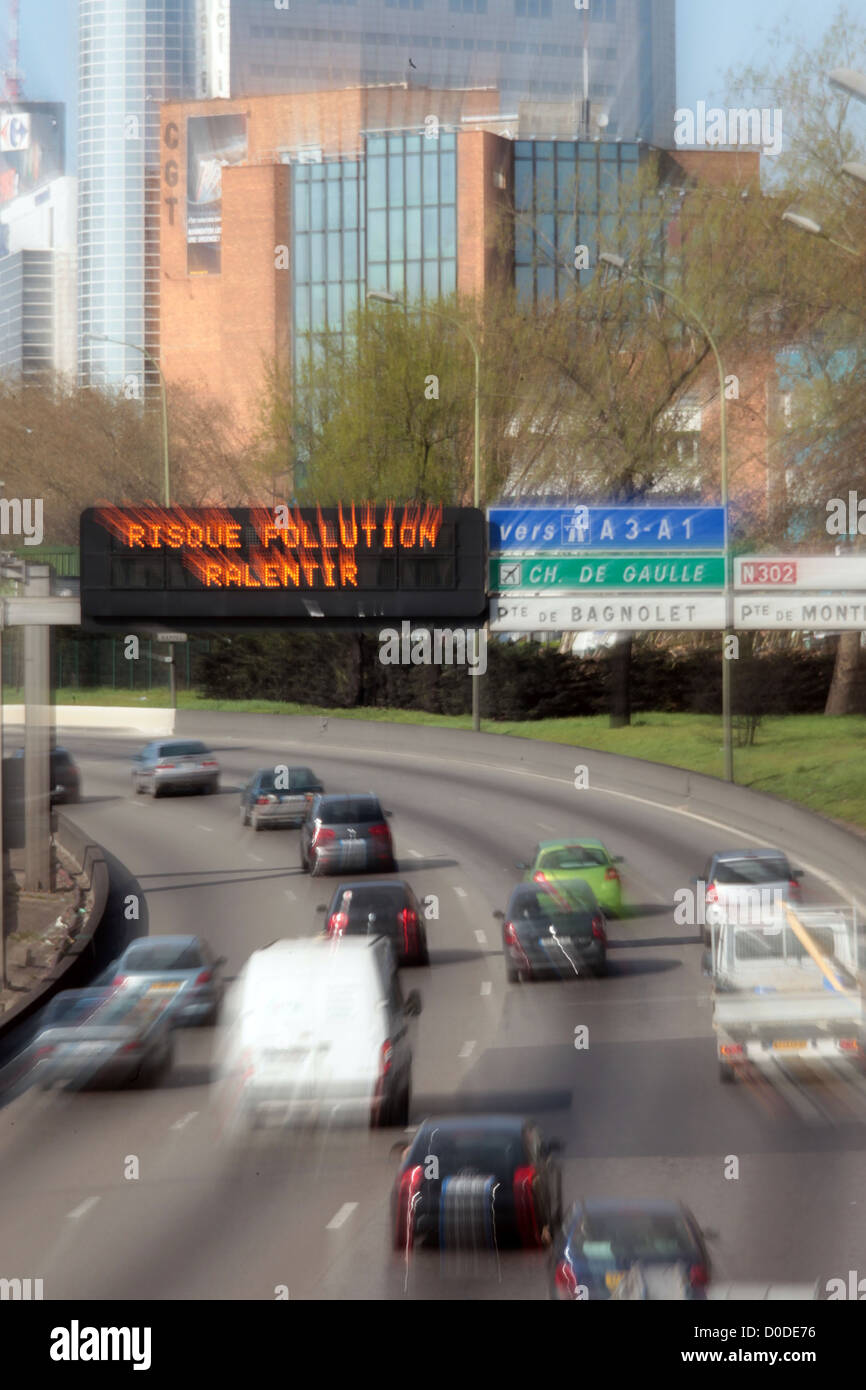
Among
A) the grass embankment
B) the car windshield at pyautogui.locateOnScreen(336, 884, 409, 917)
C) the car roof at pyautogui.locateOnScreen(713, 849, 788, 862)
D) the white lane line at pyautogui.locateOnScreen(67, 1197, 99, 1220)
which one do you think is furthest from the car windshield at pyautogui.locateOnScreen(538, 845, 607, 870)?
the white lane line at pyautogui.locateOnScreen(67, 1197, 99, 1220)

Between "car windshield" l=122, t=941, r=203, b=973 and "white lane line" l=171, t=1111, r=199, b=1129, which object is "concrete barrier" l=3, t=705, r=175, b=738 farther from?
"white lane line" l=171, t=1111, r=199, b=1129

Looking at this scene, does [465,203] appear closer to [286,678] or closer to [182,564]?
[286,678]

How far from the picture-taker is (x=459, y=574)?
22547 millimetres

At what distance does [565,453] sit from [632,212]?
8.24 metres

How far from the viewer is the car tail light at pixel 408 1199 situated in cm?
1377

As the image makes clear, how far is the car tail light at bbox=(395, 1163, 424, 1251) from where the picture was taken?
13766mm

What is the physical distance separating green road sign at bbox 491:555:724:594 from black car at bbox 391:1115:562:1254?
1057cm

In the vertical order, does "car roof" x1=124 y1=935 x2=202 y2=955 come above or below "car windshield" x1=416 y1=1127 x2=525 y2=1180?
above

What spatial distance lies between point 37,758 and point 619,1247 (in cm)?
2424

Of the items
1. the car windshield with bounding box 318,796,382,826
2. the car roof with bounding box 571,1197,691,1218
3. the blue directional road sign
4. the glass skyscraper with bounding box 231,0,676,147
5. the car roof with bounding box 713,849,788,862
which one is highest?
the glass skyscraper with bounding box 231,0,676,147

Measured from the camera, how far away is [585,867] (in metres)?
31.1

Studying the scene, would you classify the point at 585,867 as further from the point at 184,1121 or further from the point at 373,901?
the point at 184,1121

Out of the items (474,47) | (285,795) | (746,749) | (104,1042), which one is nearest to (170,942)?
(104,1042)
